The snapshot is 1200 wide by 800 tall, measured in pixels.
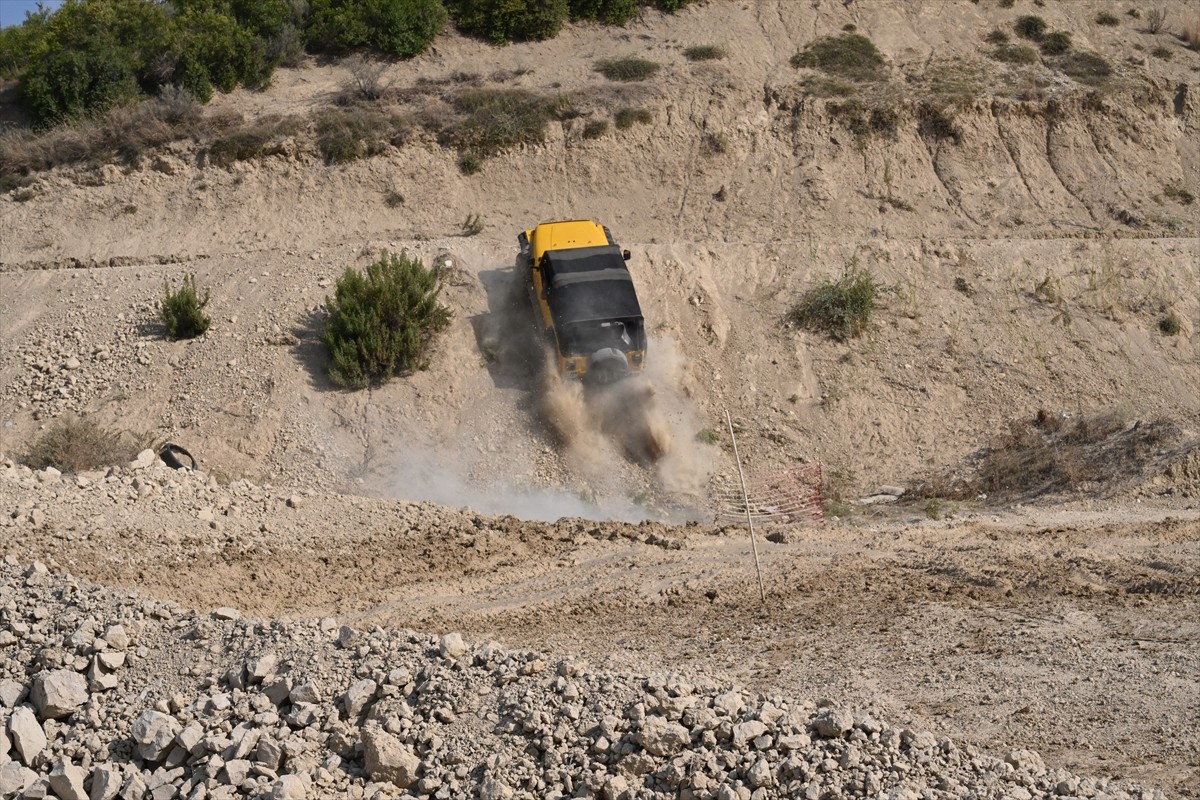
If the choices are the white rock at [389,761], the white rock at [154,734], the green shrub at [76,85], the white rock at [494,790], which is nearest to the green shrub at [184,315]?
the green shrub at [76,85]

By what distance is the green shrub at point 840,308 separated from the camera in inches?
801

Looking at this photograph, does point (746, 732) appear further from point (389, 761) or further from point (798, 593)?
point (798, 593)

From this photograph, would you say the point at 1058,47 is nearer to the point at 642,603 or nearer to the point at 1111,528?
the point at 1111,528

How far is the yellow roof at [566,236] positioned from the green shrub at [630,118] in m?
6.18

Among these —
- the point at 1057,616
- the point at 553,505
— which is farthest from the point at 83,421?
the point at 1057,616

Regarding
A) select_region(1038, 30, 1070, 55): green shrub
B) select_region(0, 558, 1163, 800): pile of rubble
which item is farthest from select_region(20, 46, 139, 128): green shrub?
select_region(1038, 30, 1070, 55): green shrub

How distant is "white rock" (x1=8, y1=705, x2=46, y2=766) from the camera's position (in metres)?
8.82

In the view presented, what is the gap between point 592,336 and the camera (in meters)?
17.5

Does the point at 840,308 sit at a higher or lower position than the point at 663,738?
lower

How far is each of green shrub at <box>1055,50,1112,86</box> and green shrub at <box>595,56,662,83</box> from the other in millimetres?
8690

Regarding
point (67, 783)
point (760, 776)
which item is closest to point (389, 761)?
point (67, 783)

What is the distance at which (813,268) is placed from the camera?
70.7ft

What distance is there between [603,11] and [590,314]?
13.8 m

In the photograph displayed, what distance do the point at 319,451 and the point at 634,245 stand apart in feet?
22.4
